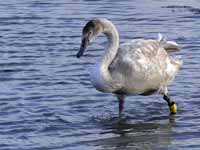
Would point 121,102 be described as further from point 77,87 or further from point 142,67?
point 77,87

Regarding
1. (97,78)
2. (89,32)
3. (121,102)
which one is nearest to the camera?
(97,78)

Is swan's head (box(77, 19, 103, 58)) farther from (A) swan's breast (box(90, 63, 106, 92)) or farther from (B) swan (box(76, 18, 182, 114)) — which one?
(A) swan's breast (box(90, 63, 106, 92))

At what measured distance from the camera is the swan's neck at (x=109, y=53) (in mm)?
11375

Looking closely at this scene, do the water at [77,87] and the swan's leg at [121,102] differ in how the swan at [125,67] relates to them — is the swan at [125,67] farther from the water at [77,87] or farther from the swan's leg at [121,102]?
the water at [77,87]

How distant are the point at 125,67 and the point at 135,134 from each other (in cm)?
90

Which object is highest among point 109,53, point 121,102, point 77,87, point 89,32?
point 89,32

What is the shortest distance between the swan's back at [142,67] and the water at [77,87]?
1.48 feet

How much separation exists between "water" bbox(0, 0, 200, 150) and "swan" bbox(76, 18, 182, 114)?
0.42 metres

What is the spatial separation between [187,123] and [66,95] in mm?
2002

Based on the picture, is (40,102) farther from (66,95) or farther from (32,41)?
(32,41)

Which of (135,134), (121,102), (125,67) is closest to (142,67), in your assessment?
(125,67)

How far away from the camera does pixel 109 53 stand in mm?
11578

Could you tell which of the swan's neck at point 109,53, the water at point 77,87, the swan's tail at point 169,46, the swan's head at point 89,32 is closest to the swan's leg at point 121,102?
the water at point 77,87

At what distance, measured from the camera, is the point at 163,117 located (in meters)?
12.1
